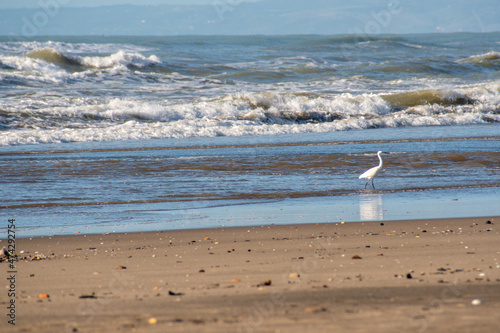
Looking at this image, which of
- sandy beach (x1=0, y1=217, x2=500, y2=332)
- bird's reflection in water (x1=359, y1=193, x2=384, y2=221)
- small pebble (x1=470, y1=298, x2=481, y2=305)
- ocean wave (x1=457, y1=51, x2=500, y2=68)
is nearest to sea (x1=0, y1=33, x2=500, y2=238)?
bird's reflection in water (x1=359, y1=193, x2=384, y2=221)

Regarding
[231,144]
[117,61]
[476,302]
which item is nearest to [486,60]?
[117,61]

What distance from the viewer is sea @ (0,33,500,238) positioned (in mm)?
7008

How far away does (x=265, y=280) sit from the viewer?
3787 millimetres

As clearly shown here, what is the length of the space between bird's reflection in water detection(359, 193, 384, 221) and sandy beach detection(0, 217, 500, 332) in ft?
2.06

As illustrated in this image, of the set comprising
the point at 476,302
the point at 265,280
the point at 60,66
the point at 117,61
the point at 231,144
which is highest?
the point at 117,61

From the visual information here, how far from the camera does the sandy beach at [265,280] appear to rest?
115 inches

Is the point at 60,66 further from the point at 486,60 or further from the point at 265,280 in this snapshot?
the point at 486,60

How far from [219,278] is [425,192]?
4968 mm

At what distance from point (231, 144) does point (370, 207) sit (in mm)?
7080

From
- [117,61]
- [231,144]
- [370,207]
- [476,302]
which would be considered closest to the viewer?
[476,302]

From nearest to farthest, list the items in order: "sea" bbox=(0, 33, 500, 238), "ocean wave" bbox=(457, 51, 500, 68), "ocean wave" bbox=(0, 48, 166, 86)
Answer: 1. "sea" bbox=(0, 33, 500, 238)
2. "ocean wave" bbox=(0, 48, 166, 86)
3. "ocean wave" bbox=(457, 51, 500, 68)

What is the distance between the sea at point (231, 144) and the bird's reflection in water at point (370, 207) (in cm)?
2

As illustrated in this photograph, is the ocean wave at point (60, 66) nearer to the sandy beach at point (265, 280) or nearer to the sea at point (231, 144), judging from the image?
the sea at point (231, 144)

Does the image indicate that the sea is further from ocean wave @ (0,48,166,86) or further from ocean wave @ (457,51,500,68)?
ocean wave @ (457,51,500,68)
